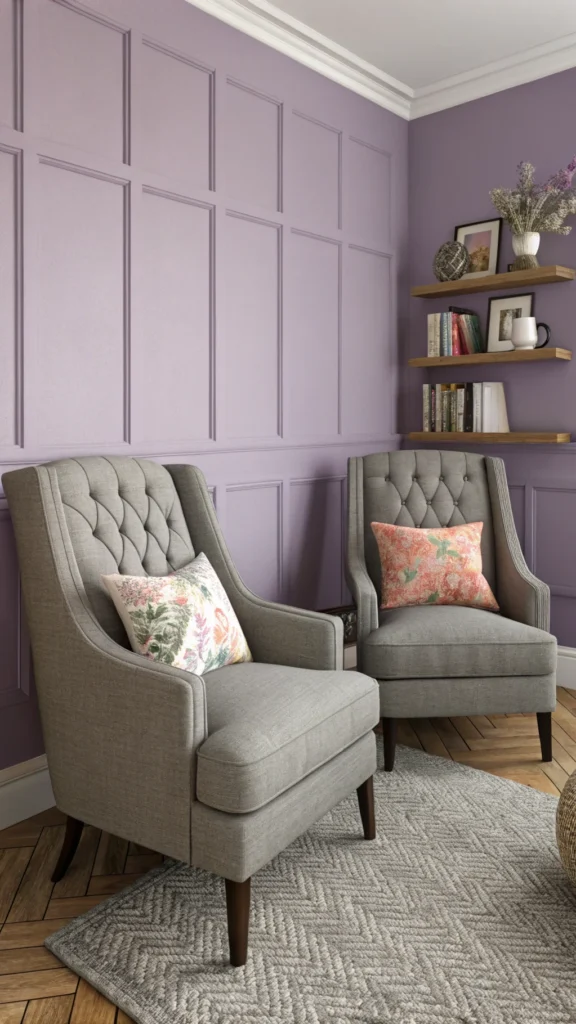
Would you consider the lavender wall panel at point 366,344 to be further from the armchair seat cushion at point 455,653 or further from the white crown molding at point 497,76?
the armchair seat cushion at point 455,653

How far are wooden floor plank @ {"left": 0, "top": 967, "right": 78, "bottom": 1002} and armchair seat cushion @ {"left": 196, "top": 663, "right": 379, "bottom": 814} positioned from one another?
455 millimetres

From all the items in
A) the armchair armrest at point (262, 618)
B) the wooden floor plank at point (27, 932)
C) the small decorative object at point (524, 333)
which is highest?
the small decorative object at point (524, 333)

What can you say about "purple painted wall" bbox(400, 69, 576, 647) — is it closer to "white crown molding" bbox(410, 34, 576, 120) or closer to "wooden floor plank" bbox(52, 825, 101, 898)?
"white crown molding" bbox(410, 34, 576, 120)

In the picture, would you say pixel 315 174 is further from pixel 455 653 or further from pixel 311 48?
pixel 455 653

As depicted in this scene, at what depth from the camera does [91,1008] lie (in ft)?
5.05

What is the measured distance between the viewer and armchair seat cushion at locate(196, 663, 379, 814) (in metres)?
1.60

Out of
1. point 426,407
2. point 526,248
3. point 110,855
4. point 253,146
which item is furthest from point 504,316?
point 110,855

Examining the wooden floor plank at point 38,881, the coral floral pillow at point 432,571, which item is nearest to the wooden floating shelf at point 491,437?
the coral floral pillow at point 432,571

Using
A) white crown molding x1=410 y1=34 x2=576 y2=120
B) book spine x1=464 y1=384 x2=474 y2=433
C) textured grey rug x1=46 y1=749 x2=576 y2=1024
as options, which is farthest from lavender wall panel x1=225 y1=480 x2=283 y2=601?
white crown molding x1=410 y1=34 x2=576 y2=120

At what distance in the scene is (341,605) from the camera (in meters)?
3.51

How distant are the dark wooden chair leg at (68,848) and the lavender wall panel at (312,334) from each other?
174 centimetres

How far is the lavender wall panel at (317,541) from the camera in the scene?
3.27m

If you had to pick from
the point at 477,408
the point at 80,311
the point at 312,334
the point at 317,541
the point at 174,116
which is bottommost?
the point at 317,541

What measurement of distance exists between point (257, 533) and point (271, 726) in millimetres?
1444
